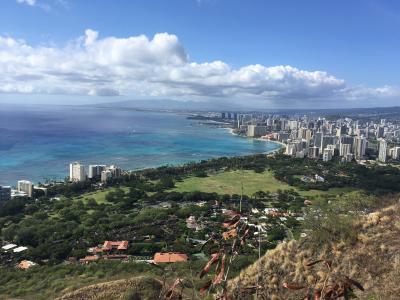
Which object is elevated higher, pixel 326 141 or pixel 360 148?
pixel 326 141

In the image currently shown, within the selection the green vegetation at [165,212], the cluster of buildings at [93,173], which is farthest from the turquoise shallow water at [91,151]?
the green vegetation at [165,212]

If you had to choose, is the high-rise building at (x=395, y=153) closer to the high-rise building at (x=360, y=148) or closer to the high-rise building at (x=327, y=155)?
the high-rise building at (x=360, y=148)

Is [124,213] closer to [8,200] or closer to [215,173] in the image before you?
[8,200]

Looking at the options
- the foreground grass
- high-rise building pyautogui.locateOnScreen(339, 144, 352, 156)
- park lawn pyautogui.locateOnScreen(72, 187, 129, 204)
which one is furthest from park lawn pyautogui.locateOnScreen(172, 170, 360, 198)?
high-rise building pyautogui.locateOnScreen(339, 144, 352, 156)

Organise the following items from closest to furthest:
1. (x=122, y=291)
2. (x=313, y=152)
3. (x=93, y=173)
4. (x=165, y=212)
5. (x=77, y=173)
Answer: (x=122, y=291), (x=165, y=212), (x=77, y=173), (x=93, y=173), (x=313, y=152)

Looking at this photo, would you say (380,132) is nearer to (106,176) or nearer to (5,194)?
(106,176)

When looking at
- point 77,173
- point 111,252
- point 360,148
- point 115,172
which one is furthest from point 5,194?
point 360,148

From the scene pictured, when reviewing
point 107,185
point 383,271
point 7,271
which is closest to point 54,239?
point 7,271
